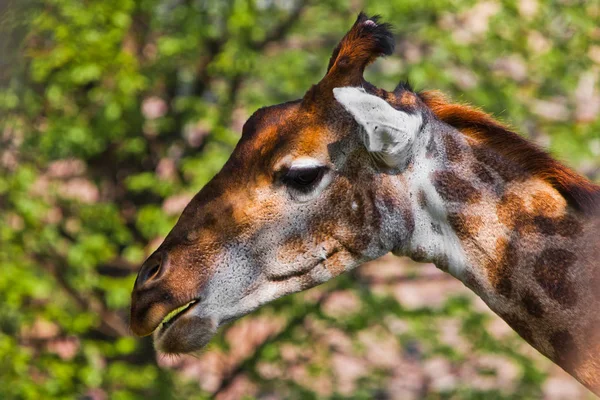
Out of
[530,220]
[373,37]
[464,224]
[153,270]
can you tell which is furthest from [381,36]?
[153,270]

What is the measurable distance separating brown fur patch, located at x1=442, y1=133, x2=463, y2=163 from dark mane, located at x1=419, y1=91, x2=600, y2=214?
9cm

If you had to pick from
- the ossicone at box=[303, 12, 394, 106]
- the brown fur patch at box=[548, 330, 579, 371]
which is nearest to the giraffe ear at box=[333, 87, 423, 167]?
the ossicone at box=[303, 12, 394, 106]

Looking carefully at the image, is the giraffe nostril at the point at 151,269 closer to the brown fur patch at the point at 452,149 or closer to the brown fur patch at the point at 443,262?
the brown fur patch at the point at 443,262

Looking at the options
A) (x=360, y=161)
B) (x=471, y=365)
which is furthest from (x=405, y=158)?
(x=471, y=365)

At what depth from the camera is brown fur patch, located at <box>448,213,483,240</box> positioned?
3539 millimetres

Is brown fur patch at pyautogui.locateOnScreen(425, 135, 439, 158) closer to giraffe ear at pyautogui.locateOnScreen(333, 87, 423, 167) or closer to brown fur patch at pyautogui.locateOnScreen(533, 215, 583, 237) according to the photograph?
giraffe ear at pyautogui.locateOnScreen(333, 87, 423, 167)

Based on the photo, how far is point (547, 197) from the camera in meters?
3.50

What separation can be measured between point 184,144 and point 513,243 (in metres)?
6.41

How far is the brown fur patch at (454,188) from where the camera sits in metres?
3.56

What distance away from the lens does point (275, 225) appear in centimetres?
368

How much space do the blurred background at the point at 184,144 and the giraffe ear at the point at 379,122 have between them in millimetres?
4962

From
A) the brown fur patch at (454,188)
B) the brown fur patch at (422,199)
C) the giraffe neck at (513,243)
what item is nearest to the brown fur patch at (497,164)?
the giraffe neck at (513,243)

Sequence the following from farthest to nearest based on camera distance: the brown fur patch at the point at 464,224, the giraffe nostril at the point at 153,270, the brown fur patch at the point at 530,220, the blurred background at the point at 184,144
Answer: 1. the blurred background at the point at 184,144
2. the giraffe nostril at the point at 153,270
3. the brown fur patch at the point at 464,224
4. the brown fur patch at the point at 530,220

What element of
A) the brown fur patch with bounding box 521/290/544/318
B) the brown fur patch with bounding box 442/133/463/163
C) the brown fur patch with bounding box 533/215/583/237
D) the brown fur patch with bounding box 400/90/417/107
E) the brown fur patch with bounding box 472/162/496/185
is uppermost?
the brown fur patch with bounding box 400/90/417/107
